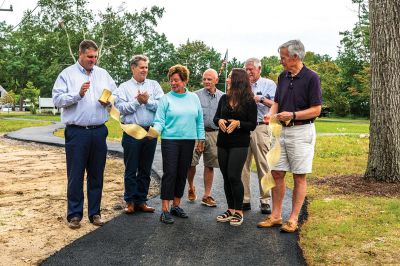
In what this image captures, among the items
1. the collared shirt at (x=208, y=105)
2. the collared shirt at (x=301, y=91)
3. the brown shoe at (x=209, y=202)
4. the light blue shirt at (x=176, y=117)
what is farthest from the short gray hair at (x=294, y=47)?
the brown shoe at (x=209, y=202)

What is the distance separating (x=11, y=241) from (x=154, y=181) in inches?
173

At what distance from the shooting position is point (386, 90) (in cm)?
796

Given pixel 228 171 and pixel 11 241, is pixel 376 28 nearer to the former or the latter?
pixel 228 171

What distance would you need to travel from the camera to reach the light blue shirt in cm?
569

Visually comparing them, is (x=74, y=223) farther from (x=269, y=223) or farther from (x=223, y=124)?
(x=269, y=223)

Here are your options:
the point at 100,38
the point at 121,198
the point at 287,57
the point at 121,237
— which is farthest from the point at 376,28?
the point at 100,38

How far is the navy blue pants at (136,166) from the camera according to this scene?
6.04 meters

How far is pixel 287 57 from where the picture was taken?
5.11m

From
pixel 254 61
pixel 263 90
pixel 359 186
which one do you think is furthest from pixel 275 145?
pixel 359 186

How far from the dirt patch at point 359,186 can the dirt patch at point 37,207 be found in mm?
3071

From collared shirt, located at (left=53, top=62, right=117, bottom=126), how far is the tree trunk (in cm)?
475

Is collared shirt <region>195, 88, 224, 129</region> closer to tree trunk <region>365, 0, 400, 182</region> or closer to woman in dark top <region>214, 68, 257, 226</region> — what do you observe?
woman in dark top <region>214, 68, 257, 226</region>

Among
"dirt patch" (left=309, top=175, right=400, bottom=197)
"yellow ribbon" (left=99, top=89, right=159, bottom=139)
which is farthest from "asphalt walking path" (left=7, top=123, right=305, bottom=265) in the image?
"dirt patch" (left=309, top=175, right=400, bottom=197)

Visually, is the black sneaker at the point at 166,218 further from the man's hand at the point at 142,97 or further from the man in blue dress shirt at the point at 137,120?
the man's hand at the point at 142,97
